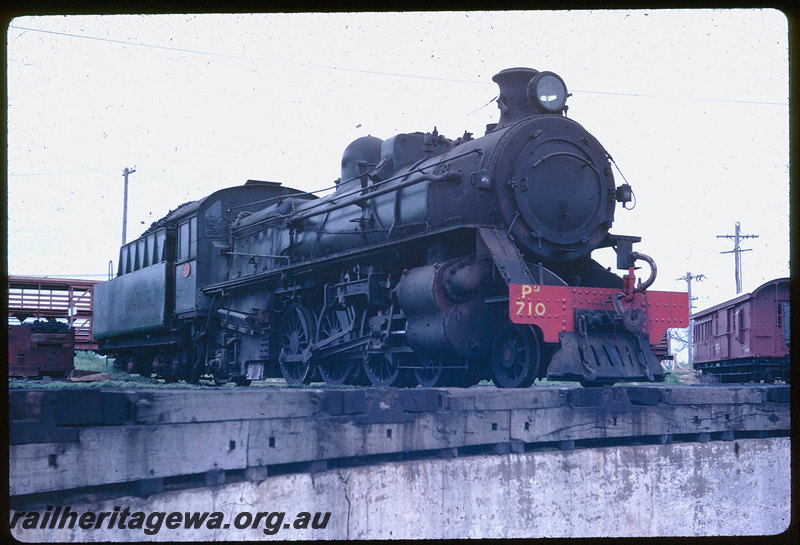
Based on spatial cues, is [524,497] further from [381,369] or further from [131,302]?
[131,302]

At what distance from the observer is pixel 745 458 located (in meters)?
8.34

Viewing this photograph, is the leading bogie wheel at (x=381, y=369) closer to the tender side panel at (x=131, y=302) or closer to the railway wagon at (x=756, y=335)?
the tender side panel at (x=131, y=302)

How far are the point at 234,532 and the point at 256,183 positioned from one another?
1013cm

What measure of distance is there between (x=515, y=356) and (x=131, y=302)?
11.4m

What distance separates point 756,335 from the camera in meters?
17.4

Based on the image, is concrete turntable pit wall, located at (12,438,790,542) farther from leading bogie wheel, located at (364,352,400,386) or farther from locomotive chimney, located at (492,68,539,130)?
locomotive chimney, located at (492,68,539,130)

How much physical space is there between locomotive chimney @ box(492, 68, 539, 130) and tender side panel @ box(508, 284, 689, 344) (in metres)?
2.39

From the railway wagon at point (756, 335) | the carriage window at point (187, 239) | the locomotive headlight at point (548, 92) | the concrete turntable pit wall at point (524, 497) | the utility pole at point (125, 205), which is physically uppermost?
the utility pole at point (125, 205)

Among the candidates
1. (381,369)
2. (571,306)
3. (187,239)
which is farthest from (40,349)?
(571,306)

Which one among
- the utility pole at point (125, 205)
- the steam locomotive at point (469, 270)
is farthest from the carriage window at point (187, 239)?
the utility pole at point (125, 205)

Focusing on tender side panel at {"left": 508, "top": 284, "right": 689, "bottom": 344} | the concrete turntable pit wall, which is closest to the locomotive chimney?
tender side panel at {"left": 508, "top": 284, "right": 689, "bottom": 344}

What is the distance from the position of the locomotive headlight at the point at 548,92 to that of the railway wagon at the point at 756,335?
29.2 ft

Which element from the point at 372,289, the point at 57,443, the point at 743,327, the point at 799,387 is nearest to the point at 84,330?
the point at 372,289

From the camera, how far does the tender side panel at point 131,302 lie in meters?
15.3
